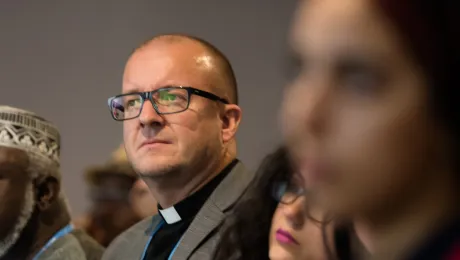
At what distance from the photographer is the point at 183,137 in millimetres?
1166

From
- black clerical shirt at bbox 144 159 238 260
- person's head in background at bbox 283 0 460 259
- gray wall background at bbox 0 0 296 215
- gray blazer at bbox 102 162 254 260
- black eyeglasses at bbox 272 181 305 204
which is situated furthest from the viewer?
gray wall background at bbox 0 0 296 215

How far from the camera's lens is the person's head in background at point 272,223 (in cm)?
75

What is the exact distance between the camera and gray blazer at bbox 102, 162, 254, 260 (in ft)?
3.67

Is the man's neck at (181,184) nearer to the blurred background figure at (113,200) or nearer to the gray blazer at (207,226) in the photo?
the gray blazer at (207,226)

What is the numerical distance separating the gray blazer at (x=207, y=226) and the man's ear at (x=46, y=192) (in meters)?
0.25

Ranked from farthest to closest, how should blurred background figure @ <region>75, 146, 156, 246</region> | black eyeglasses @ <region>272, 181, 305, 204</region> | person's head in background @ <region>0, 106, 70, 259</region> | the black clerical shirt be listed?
blurred background figure @ <region>75, 146, 156, 246</region> < person's head in background @ <region>0, 106, 70, 259</region> < the black clerical shirt < black eyeglasses @ <region>272, 181, 305, 204</region>

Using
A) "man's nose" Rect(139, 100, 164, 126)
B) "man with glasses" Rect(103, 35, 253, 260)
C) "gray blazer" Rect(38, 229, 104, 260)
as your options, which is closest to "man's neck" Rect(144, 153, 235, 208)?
"man with glasses" Rect(103, 35, 253, 260)

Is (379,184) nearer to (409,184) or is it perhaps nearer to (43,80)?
(409,184)

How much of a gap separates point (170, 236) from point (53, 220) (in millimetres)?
380

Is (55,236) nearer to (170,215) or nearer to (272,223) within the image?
(170,215)

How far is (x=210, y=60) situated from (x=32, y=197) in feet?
1.73

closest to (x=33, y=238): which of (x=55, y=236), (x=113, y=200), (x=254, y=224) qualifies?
(x=55, y=236)

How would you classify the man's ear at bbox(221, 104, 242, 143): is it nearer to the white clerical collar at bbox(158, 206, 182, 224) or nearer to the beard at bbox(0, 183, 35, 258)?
the white clerical collar at bbox(158, 206, 182, 224)

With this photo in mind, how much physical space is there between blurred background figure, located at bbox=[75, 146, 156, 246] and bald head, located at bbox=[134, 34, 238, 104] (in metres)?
0.94
